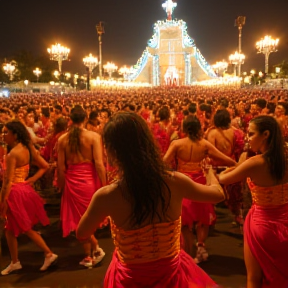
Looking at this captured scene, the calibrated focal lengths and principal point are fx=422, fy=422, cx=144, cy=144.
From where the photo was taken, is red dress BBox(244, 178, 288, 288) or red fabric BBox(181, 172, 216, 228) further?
red fabric BBox(181, 172, 216, 228)

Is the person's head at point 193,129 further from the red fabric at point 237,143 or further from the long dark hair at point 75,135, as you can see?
the red fabric at point 237,143

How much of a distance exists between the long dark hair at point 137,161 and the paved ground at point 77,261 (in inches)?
85.1

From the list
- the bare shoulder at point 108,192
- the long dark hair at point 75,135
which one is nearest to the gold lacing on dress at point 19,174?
the long dark hair at point 75,135

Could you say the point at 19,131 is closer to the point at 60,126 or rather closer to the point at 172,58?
the point at 60,126

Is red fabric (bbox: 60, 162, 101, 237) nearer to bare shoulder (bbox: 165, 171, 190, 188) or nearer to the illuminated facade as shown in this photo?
bare shoulder (bbox: 165, 171, 190, 188)

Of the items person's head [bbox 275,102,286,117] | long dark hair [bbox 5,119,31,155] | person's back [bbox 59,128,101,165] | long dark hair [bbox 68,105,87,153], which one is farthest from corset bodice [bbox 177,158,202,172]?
person's head [bbox 275,102,286,117]

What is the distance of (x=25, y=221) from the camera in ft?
15.7

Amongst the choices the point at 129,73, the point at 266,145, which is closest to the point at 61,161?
the point at 266,145

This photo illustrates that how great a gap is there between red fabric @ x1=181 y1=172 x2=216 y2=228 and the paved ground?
2.19 feet

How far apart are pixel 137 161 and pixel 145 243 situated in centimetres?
46

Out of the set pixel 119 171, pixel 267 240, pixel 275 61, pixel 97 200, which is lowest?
pixel 267 240

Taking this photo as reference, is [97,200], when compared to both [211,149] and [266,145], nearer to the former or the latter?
[266,145]

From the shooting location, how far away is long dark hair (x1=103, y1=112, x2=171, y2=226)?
220cm

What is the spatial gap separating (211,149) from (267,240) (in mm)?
1739
